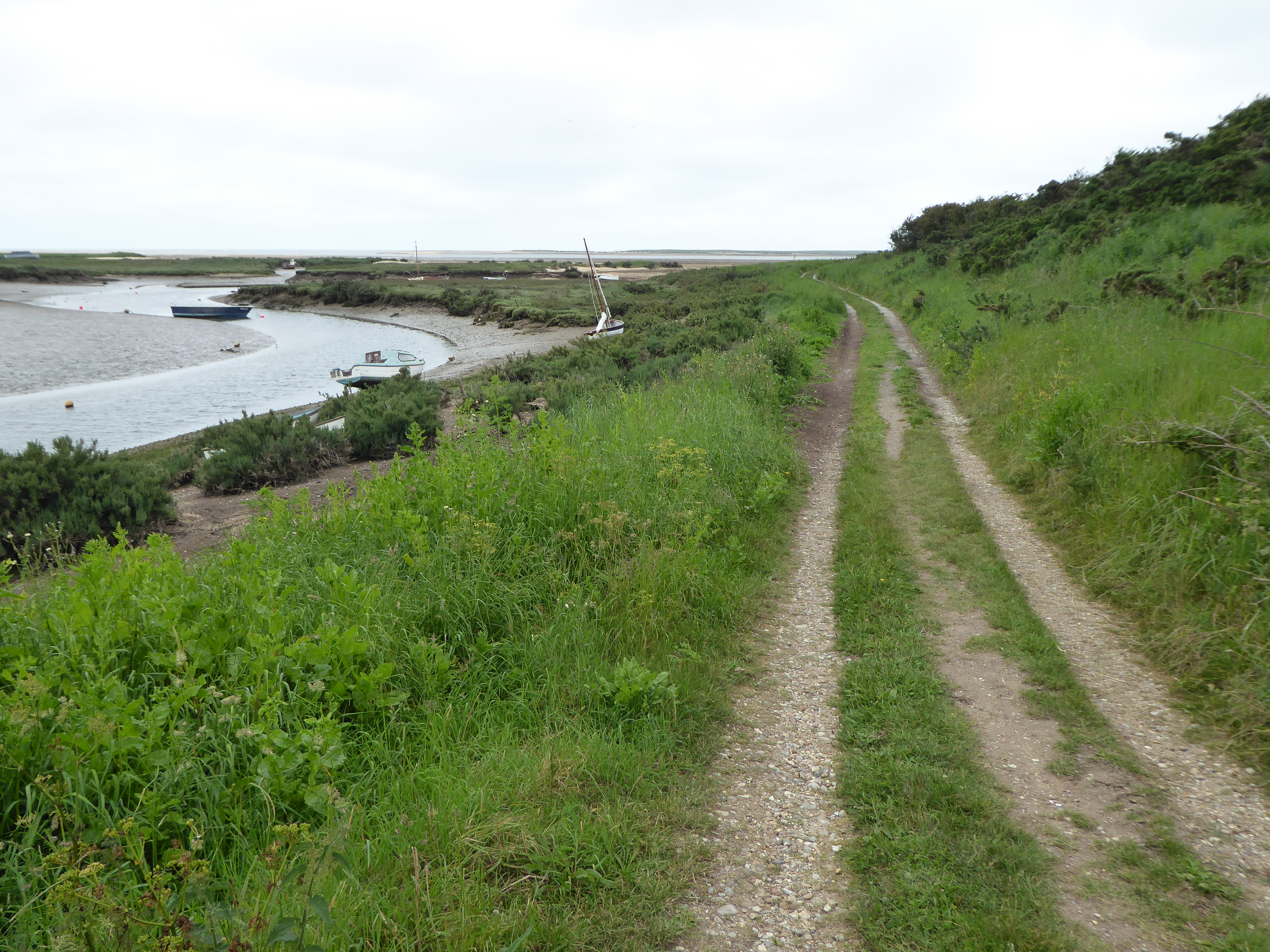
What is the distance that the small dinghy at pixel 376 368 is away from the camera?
989 inches

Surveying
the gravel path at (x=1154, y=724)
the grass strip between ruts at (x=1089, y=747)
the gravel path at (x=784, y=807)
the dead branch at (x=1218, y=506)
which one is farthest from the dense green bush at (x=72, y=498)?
the dead branch at (x=1218, y=506)

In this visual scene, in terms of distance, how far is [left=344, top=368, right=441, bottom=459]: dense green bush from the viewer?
1523cm

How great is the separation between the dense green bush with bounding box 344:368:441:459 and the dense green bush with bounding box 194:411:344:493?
1.47ft

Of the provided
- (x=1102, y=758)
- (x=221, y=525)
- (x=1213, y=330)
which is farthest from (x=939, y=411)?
(x=221, y=525)

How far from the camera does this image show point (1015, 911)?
110 inches

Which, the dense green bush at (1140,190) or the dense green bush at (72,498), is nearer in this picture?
the dense green bush at (72,498)

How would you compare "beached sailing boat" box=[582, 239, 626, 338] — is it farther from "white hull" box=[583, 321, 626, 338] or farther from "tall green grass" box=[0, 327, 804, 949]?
"tall green grass" box=[0, 327, 804, 949]

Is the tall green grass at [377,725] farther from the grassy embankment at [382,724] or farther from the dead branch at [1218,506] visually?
the dead branch at [1218,506]

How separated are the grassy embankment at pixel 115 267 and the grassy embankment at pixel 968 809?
10864 cm

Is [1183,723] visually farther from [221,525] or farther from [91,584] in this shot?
[221,525]

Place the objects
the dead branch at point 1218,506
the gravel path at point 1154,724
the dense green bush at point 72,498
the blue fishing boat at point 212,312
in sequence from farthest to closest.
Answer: the blue fishing boat at point 212,312, the dense green bush at point 72,498, the dead branch at point 1218,506, the gravel path at point 1154,724

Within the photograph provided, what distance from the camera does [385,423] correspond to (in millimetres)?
15344

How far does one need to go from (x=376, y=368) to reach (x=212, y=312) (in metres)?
44.3

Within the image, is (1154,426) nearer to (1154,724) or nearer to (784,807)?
(1154,724)
